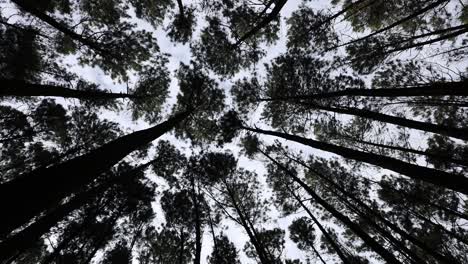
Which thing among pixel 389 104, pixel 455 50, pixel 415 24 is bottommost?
pixel 389 104

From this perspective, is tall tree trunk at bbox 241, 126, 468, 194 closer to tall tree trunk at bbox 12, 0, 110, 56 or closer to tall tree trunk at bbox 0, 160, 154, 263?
tall tree trunk at bbox 0, 160, 154, 263

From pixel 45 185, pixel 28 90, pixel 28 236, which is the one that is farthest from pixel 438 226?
pixel 28 90

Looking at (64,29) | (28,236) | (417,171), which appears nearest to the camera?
(417,171)

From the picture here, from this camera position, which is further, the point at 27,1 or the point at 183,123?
the point at 183,123

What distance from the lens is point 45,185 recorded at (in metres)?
3.09

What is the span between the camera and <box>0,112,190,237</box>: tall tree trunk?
8.65 feet

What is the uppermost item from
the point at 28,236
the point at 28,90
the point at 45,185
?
the point at 28,90

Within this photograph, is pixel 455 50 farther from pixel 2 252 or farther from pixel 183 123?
pixel 2 252

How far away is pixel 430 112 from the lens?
10.5m

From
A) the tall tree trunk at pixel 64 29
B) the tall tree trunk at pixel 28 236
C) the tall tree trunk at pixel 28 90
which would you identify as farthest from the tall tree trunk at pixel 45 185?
the tall tree trunk at pixel 64 29

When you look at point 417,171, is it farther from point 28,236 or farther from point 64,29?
point 64,29

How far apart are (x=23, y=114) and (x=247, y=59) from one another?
11102 mm

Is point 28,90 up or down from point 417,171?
up

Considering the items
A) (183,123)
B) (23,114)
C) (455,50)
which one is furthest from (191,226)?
(455,50)
